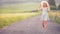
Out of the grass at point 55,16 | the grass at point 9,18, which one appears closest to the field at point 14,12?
the grass at point 9,18

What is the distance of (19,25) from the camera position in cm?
133

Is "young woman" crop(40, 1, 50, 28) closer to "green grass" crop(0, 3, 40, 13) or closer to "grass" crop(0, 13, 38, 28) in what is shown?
"green grass" crop(0, 3, 40, 13)

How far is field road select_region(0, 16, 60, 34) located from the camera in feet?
4.28

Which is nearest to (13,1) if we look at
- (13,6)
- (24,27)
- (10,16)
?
(13,6)

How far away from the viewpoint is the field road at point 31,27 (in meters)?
1.30

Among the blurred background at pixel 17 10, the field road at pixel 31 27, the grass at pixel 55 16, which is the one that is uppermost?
the blurred background at pixel 17 10

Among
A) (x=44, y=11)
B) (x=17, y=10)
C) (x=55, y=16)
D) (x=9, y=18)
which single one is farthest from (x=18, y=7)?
(x=55, y=16)

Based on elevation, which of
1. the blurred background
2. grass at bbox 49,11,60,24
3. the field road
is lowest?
the field road

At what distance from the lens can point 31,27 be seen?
132 centimetres

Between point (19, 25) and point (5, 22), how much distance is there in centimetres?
15

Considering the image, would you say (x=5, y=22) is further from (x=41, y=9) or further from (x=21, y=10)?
(x=41, y=9)

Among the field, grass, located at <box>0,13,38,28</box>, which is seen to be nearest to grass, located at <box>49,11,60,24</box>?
the field

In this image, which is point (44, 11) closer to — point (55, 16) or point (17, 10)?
point (55, 16)

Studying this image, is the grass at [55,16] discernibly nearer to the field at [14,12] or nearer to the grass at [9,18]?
the field at [14,12]
